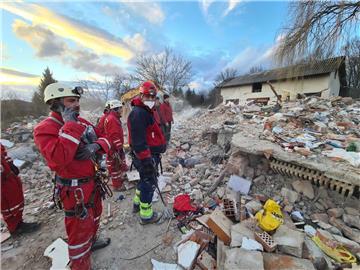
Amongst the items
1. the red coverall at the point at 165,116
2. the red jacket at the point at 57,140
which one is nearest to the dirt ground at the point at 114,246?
the red jacket at the point at 57,140

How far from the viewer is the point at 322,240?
2.46m

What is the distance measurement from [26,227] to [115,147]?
6.14 ft

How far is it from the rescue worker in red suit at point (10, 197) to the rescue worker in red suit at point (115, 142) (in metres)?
1.57

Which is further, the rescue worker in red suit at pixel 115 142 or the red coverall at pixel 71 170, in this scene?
the rescue worker in red suit at pixel 115 142

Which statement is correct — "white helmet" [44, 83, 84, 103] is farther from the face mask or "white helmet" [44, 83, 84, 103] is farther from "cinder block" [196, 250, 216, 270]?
"cinder block" [196, 250, 216, 270]

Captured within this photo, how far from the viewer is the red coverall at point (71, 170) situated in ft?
5.32

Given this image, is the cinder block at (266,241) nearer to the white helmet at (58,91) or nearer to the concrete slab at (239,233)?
the concrete slab at (239,233)

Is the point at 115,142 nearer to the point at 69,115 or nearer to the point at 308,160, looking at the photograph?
the point at 69,115

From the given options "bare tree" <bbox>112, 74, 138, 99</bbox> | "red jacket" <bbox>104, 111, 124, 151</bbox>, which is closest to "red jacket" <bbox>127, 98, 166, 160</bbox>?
"red jacket" <bbox>104, 111, 124, 151</bbox>

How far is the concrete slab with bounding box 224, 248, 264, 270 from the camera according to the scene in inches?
72.1

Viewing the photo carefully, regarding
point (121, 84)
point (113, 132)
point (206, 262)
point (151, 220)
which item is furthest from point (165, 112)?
point (121, 84)

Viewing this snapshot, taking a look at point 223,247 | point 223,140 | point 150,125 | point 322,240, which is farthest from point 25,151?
point 322,240

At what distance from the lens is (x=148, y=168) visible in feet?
8.98

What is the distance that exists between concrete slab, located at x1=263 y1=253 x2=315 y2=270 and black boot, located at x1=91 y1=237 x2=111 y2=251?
2.00 m
